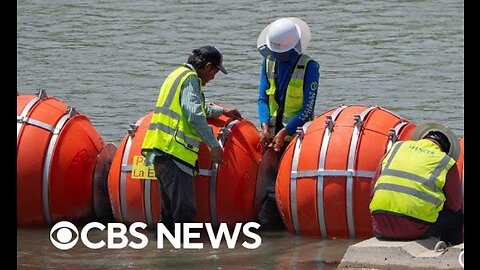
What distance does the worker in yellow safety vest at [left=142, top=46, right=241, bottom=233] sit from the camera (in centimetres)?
1185

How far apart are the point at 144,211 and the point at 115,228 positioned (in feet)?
1.60

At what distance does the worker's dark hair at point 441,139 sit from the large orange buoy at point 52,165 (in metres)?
Result: 3.44

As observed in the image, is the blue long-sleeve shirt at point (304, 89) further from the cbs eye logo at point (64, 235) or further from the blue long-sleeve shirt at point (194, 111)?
the cbs eye logo at point (64, 235)

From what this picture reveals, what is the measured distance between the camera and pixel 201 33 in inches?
936

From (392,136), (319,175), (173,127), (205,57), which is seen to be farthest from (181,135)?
(392,136)

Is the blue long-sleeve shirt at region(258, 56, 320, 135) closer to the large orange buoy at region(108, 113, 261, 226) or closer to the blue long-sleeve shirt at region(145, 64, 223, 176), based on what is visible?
the large orange buoy at region(108, 113, 261, 226)

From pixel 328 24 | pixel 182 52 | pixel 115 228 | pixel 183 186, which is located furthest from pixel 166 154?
pixel 328 24

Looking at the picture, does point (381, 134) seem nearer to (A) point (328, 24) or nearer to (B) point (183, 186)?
(B) point (183, 186)

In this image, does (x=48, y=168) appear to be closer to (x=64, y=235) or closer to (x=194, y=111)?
(x=64, y=235)

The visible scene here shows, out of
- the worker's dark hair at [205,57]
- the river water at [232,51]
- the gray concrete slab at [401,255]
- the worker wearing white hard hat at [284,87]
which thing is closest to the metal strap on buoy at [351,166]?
the worker wearing white hard hat at [284,87]

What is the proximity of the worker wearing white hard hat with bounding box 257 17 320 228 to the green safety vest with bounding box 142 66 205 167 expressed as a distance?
0.89 metres

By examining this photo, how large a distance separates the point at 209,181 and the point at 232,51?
10.4 m

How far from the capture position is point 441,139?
36.3 feet

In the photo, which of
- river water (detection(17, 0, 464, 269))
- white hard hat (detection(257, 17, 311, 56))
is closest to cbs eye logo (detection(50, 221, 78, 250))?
white hard hat (detection(257, 17, 311, 56))
